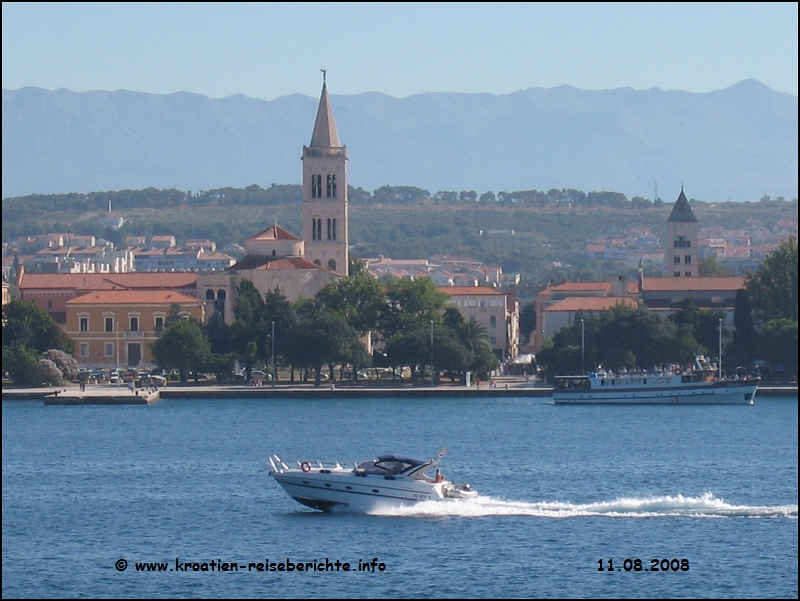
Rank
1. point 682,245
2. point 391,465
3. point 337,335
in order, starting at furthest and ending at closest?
point 682,245 < point 337,335 < point 391,465

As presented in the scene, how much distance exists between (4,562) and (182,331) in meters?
41.0

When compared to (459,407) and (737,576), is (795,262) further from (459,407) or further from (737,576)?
(737,576)

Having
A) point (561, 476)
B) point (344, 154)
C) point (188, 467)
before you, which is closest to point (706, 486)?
point (561, 476)

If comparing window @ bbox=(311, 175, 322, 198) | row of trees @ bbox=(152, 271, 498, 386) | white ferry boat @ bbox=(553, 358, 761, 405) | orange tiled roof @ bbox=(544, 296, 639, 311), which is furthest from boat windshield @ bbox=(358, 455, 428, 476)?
window @ bbox=(311, 175, 322, 198)

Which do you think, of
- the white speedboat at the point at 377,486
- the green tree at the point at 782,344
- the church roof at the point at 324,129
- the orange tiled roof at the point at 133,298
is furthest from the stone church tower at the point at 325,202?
the white speedboat at the point at 377,486

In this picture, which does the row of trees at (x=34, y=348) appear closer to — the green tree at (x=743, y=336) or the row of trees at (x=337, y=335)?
the row of trees at (x=337, y=335)

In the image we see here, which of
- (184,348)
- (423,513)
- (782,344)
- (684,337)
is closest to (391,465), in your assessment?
(423,513)

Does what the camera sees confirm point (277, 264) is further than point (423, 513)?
Yes

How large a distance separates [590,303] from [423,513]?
5056cm

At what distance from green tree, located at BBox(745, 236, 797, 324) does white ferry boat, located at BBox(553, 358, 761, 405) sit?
8.48 m

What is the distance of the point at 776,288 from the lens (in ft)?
234

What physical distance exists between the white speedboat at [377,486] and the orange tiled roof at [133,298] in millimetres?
46490

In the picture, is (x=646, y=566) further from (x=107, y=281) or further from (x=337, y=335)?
(x=107, y=281)

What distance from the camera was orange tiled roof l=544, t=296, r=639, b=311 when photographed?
257ft
